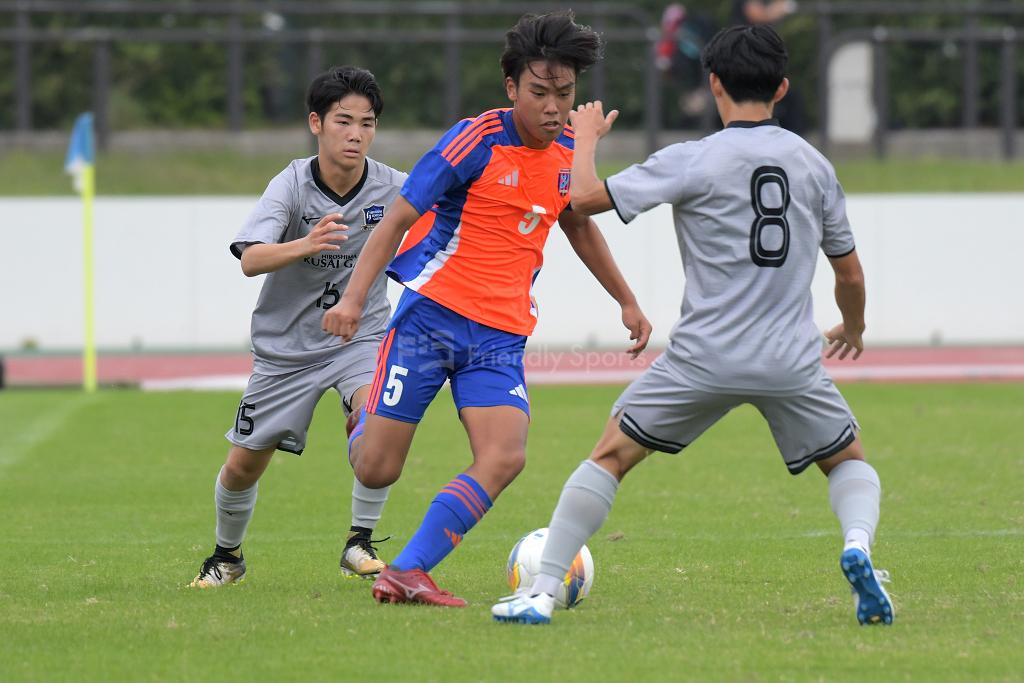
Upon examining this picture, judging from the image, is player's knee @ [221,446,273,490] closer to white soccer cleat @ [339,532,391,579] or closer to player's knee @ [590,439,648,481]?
white soccer cleat @ [339,532,391,579]

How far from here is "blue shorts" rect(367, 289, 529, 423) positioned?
5.69 metres

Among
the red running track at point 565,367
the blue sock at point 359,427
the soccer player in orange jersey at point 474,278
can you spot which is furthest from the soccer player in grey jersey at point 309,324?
the red running track at point 565,367

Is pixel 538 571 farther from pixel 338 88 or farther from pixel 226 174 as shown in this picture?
pixel 226 174

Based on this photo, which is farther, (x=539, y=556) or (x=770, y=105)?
(x=539, y=556)

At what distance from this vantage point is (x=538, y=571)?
18.8 feet

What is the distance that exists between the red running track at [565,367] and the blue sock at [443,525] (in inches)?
442

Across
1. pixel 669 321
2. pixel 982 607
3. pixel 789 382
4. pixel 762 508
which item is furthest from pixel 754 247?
pixel 669 321

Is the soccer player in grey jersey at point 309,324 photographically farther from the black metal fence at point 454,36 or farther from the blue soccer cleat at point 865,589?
the black metal fence at point 454,36

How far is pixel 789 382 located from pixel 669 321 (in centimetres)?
1597

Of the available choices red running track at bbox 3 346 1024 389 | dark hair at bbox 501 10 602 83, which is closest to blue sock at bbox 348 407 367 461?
dark hair at bbox 501 10 602 83

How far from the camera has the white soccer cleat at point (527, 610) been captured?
5172 millimetres

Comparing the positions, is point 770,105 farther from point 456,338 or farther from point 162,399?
point 162,399

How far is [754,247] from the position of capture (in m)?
5.02

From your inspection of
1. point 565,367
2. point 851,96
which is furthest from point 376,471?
point 851,96
